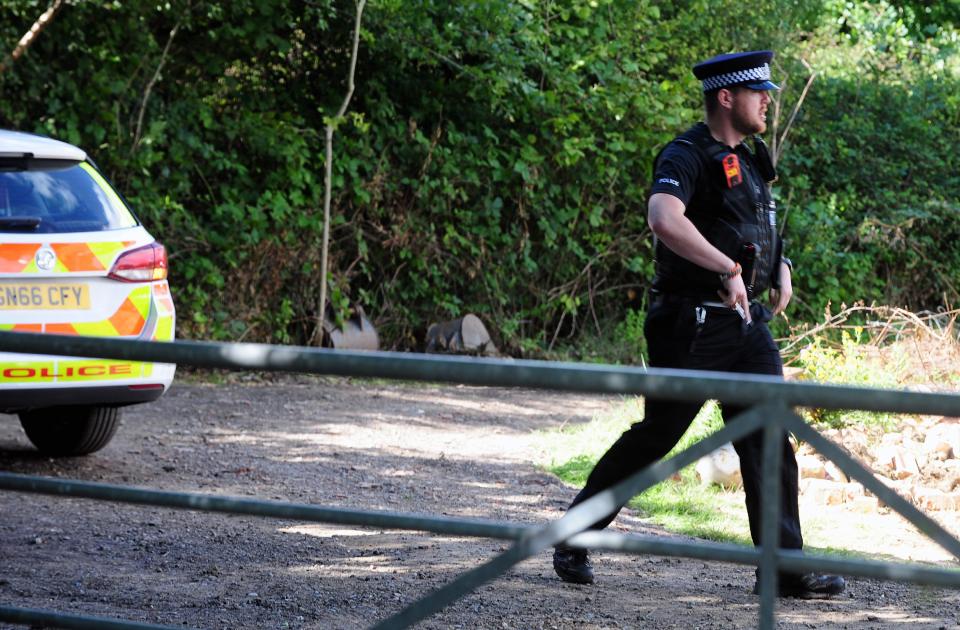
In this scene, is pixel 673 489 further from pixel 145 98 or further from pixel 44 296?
pixel 145 98

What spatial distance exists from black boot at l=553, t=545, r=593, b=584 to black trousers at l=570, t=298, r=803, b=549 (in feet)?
0.71

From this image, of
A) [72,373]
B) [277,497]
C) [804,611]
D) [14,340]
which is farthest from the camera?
[277,497]

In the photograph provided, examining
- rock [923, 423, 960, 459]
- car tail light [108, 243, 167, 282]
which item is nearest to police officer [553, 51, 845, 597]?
rock [923, 423, 960, 459]

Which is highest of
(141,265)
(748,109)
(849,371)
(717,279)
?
(748,109)

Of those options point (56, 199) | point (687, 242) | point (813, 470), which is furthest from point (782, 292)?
point (56, 199)

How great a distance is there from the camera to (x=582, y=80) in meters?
11.4

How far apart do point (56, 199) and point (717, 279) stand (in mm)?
3186

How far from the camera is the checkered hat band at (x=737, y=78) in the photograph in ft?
14.0

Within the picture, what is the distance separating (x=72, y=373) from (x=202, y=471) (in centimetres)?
129

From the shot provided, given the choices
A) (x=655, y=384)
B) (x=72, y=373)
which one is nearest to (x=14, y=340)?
Result: (x=655, y=384)

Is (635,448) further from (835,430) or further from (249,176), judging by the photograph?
(249,176)

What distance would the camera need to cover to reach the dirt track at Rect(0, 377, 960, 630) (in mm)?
4074

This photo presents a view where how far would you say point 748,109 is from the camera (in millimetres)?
4312

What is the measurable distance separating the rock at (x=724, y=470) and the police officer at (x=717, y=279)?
176 centimetres
